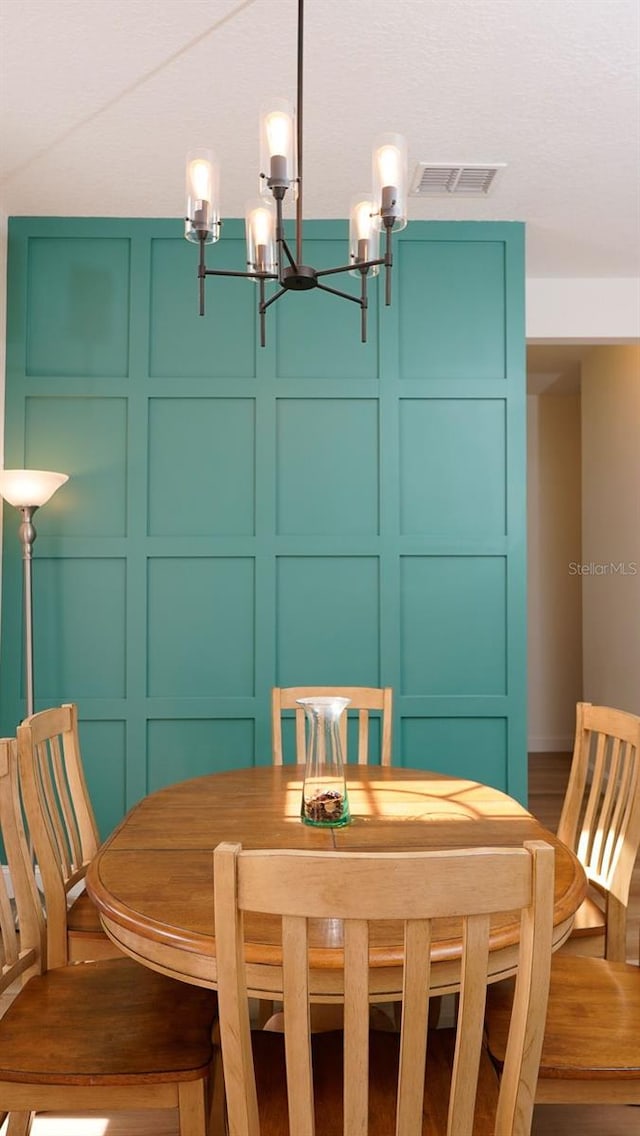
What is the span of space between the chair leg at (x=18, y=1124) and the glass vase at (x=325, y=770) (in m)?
0.80

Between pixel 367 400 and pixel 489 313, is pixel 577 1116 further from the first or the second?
pixel 489 313

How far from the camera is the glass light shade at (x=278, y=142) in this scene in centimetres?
175

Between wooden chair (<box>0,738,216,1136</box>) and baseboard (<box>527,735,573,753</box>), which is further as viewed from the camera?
baseboard (<box>527,735,573,753</box>)

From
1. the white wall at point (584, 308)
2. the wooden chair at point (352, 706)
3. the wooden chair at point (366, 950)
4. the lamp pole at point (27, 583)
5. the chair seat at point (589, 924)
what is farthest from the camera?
the white wall at point (584, 308)

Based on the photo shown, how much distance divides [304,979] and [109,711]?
8.52ft

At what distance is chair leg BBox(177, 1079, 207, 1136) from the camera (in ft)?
4.68

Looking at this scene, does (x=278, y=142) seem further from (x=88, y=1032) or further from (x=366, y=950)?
(x=88, y=1032)

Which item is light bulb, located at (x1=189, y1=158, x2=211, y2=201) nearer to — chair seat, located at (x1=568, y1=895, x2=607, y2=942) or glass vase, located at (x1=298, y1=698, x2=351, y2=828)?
glass vase, located at (x1=298, y1=698, x2=351, y2=828)

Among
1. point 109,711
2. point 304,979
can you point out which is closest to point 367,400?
point 109,711

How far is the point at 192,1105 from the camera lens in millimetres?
1429

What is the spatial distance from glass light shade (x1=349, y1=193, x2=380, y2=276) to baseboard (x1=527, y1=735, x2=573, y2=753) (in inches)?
208

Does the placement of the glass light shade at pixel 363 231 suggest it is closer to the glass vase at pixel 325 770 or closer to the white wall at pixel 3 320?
the glass vase at pixel 325 770

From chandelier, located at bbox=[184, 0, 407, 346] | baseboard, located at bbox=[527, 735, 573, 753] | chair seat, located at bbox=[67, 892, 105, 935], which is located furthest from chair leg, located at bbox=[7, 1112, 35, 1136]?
baseboard, located at bbox=[527, 735, 573, 753]

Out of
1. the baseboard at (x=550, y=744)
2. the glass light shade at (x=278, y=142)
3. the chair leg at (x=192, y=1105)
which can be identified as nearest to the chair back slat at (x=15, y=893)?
the chair leg at (x=192, y=1105)
